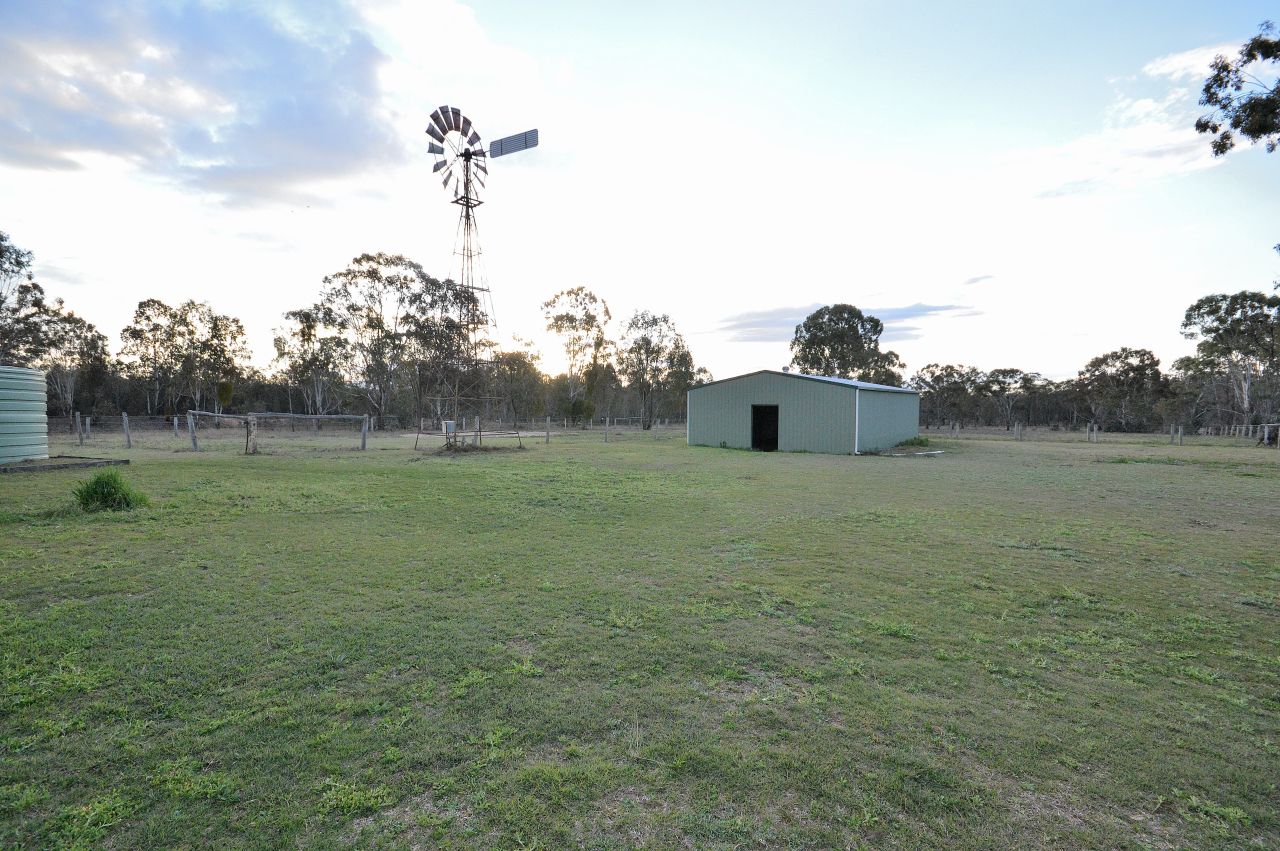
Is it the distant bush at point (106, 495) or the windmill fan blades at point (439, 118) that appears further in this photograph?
the windmill fan blades at point (439, 118)

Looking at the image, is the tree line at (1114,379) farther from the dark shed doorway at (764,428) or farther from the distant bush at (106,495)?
the distant bush at (106,495)

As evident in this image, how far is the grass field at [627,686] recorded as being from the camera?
2400 millimetres

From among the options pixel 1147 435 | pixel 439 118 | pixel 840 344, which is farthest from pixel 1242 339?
pixel 439 118

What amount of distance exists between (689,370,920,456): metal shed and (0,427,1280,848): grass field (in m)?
15.8

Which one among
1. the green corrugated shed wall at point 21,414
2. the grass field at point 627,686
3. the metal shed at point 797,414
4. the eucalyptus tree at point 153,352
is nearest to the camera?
the grass field at point 627,686

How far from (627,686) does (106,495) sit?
8.86m

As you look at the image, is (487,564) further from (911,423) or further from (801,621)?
(911,423)

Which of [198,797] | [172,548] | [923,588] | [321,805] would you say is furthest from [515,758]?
[172,548]

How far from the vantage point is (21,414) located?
11.9 metres

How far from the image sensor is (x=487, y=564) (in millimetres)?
6129

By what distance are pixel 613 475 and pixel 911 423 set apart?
839 inches

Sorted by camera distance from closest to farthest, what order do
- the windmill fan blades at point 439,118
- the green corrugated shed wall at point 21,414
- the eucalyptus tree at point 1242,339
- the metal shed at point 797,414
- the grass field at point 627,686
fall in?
the grass field at point 627,686 < the green corrugated shed wall at point 21,414 < the windmill fan blades at point 439,118 < the metal shed at point 797,414 < the eucalyptus tree at point 1242,339

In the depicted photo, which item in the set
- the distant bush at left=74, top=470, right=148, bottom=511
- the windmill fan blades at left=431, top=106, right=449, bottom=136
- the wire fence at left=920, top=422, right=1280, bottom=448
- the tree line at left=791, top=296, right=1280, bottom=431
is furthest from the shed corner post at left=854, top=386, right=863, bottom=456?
the tree line at left=791, top=296, right=1280, bottom=431

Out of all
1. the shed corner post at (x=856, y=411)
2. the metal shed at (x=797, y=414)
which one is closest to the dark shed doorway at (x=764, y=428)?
the metal shed at (x=797, y=414)
